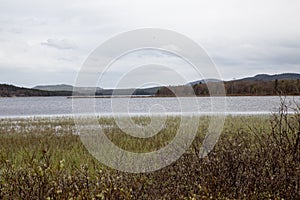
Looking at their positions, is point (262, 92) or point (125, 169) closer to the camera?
point (125, 169)

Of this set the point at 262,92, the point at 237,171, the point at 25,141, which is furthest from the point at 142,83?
the point at 262,92

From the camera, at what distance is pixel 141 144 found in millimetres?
11992

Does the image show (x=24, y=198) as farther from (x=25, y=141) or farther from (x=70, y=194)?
(x=25, y=141)

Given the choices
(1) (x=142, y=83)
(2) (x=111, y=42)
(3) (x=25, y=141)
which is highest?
(2) (x=111, y=42)

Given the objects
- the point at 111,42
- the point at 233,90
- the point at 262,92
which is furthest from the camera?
the point at 262,92

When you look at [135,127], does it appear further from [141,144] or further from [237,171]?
[237,171]

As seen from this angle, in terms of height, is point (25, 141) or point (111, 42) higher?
point (111, 42)

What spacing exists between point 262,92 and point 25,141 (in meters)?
51.9

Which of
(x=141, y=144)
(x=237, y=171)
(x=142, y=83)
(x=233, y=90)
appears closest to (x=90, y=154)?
(x=141, y=144)

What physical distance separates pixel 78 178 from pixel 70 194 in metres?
0.71

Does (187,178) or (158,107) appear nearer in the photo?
(187,178)

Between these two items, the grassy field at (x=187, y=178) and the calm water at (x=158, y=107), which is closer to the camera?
the grassy field at (x=187, y=178)

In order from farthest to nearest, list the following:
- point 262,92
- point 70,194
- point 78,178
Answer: point 262,92 < point 78,178 < point 70,194

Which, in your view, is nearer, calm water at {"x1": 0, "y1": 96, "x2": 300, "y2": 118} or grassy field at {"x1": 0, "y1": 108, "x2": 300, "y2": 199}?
grassy field at {"x1": 0, "y1": 108, "x2": 300, "y2": 199}
